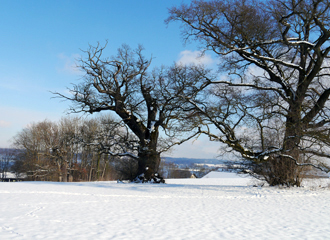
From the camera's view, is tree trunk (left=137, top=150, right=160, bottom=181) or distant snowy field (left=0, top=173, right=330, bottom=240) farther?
tree trunk (left=137, top=150, right=160, bottom=181)

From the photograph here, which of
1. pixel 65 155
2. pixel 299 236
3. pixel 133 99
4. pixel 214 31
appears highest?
pixel 214 31

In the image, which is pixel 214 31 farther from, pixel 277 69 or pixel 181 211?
pixel 181 211

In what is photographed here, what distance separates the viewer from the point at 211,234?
A: 568cm

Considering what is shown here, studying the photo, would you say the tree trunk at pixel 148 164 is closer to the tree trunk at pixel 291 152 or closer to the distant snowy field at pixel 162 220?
the tree trunk at pixel 291 152

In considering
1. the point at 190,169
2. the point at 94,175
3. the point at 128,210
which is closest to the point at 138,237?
the point at 128,210

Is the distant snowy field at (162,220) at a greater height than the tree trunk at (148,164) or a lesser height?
lesser

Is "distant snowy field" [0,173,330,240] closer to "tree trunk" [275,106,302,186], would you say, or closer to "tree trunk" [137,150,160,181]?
"tree trunk" [275,106,302,186]

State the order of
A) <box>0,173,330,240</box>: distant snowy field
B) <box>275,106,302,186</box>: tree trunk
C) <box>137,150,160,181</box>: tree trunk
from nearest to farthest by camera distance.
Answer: <box>0,173,330,240</box>: distant snowy field < <box>275,106,302,186</box>: tree trunk < <box>137,150,160,181</box>: tree trunk

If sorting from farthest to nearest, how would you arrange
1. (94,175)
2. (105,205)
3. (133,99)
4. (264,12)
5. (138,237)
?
(94,175)
(133,99)
(264,12)
(105,205)
(138,237)

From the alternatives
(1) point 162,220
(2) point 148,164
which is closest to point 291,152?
(2) point 148,164

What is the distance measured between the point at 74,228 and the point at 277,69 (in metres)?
13.9

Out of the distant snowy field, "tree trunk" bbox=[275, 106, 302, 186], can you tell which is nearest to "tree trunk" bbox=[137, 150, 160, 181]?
"tree trunk" bbox=[275, 106, 302, 186]

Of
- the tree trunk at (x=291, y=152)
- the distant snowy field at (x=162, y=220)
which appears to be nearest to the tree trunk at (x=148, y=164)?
the tree trunk at (x=291, y=152)

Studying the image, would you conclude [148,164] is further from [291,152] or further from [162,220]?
[162,220]
